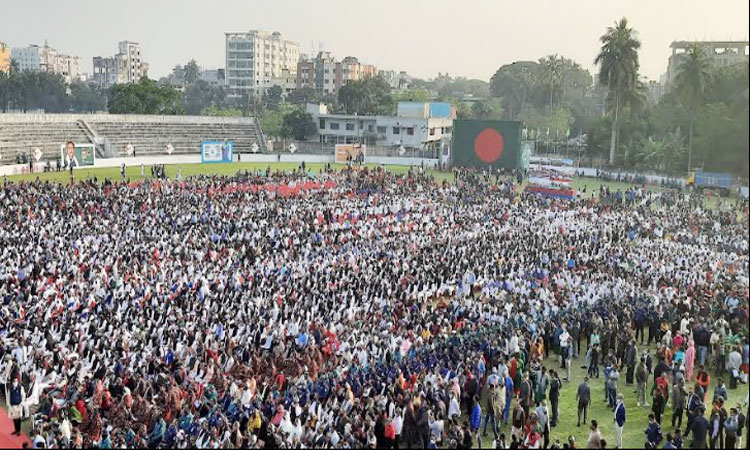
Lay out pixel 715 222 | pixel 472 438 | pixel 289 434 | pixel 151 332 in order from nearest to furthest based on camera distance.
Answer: pixel 289 434, pixel 472 438, pixel 151 332, pixel 715 222

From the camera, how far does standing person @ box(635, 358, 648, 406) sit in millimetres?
12719

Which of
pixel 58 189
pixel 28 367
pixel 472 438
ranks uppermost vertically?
pixel 58 189

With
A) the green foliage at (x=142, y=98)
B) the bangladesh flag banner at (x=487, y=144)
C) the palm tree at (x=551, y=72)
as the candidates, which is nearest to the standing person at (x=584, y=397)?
the bangladesh flag banner at (x=487, y=144)

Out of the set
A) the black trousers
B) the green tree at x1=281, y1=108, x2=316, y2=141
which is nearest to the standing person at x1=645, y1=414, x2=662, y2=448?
the black trousers

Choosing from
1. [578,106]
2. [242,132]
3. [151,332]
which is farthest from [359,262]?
[578,106]

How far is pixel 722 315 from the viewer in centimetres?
1538

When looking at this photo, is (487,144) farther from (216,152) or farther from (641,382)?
(641,382)

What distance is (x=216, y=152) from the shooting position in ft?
167

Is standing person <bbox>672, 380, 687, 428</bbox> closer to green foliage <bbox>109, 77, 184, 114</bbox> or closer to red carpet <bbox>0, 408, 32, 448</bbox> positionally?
red carpet <bbox>0, 408, 32, 448</bbox>

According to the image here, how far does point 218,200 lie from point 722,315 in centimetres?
1964

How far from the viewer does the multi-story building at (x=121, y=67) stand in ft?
535

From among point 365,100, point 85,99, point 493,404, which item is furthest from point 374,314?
point 85,99

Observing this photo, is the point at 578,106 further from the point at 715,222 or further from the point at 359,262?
the point at 359,262

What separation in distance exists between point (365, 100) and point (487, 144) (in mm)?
35373
